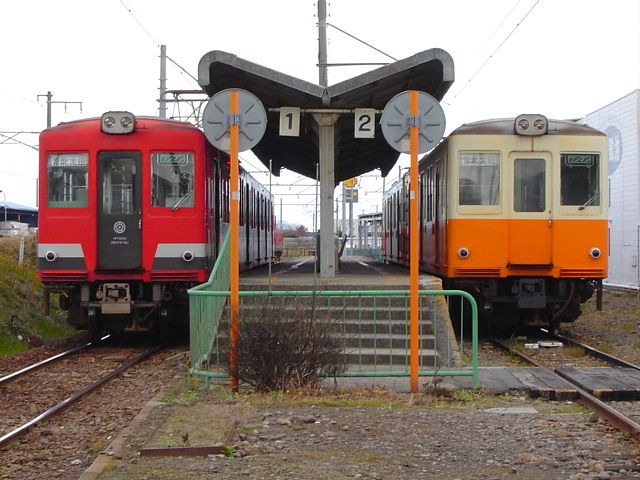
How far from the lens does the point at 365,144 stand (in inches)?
734

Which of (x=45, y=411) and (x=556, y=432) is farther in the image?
(x=45, y=411)

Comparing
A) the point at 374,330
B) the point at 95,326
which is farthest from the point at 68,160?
the point at 374,330

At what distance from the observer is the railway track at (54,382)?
775 centimetres

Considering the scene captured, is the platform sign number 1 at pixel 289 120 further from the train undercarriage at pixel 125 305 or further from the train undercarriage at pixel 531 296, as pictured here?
the train undercarriage at pixel 531 296

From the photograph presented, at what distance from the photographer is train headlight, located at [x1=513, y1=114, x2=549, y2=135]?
1288 centimetres

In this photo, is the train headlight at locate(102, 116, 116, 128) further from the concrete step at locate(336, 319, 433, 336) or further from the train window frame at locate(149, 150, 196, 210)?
the concrete step at locate(336, 319, 433, 336)

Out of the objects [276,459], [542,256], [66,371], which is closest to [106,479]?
[276,459]

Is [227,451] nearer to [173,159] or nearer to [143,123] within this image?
[173,159]

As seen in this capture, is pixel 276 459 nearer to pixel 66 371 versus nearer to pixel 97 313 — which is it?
pixel 66 371

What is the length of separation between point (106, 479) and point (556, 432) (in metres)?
3.47

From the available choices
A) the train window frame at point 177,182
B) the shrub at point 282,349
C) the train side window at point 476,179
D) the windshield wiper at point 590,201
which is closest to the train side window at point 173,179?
the train window frame at point 177,182

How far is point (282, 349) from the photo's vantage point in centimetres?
782

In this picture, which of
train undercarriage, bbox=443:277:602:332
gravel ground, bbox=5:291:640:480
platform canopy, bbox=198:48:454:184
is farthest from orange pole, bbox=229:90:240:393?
train undercarriage, bbox=443:277:602:332

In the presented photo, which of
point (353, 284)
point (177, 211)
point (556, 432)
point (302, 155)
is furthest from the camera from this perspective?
point (302, 155)
